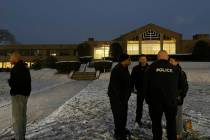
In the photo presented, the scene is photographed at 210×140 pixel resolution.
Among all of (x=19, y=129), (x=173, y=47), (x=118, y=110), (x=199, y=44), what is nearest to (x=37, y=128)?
(x=19, y=129)

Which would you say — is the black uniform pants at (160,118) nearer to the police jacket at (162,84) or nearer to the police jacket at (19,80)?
the police jacket at (162,84)

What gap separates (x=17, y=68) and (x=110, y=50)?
1874 inches

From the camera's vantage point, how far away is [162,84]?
24.0 feet

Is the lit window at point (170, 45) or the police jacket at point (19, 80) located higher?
the lit window at point (170, 45)

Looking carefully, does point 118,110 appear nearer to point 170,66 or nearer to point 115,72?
point 115,72

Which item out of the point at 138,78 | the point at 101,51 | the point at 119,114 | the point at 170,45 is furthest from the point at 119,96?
the point at 101,51

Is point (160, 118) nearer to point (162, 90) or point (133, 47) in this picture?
point (162, 90)

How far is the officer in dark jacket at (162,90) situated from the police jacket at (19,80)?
2.71 meters

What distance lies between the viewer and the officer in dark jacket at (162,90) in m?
7.31

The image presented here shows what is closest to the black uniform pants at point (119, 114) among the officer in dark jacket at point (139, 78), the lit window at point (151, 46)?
the officer in dark jacket at point (139, 78)

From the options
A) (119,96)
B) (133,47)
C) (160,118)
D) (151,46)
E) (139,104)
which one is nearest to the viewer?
(160,118)

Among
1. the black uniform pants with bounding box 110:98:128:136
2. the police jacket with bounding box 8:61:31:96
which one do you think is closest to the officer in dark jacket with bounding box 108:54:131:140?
the black uniform pants with bounding box 110:98:128:136

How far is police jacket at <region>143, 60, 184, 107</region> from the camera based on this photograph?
24.0 feet

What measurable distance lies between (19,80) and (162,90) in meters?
3.12
